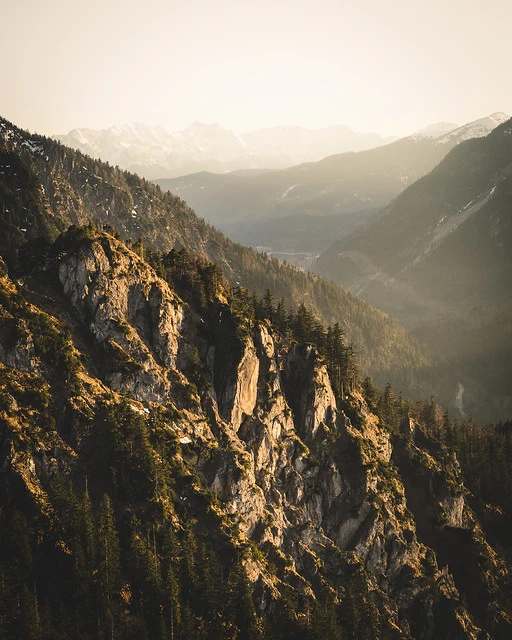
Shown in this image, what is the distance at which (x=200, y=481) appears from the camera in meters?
99.8

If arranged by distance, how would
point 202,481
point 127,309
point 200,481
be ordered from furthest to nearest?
point 127,309 < point 202,481 < point 200,481

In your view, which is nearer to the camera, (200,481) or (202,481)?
(200,481)

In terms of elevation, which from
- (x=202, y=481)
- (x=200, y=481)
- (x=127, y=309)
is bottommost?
(x=202, y=481)

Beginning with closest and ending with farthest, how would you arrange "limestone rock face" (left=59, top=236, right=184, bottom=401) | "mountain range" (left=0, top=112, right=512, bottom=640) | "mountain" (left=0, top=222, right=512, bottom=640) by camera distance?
"mountain" (left=0, top=222, right=512, bottom=640) → "mountain range" (left=0, top=112, right=512, bottom=640) → "limestone rock face" (left=59, top=236, right=184, bottom=401)

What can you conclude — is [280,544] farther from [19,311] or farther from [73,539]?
[19,311]

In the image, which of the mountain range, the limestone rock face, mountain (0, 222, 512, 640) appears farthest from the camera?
the limestone rock face

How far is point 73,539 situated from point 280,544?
41.1 m

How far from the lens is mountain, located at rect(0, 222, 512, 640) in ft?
263

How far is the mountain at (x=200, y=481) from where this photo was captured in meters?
80.1

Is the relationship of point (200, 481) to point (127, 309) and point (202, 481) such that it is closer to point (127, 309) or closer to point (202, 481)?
point (202, 481)

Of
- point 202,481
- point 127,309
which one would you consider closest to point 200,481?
point 202,481

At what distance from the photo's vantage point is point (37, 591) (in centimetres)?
7450

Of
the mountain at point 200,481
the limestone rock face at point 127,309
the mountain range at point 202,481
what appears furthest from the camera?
the limestone rock face at point 127,309

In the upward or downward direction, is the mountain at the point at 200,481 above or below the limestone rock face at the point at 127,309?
below
